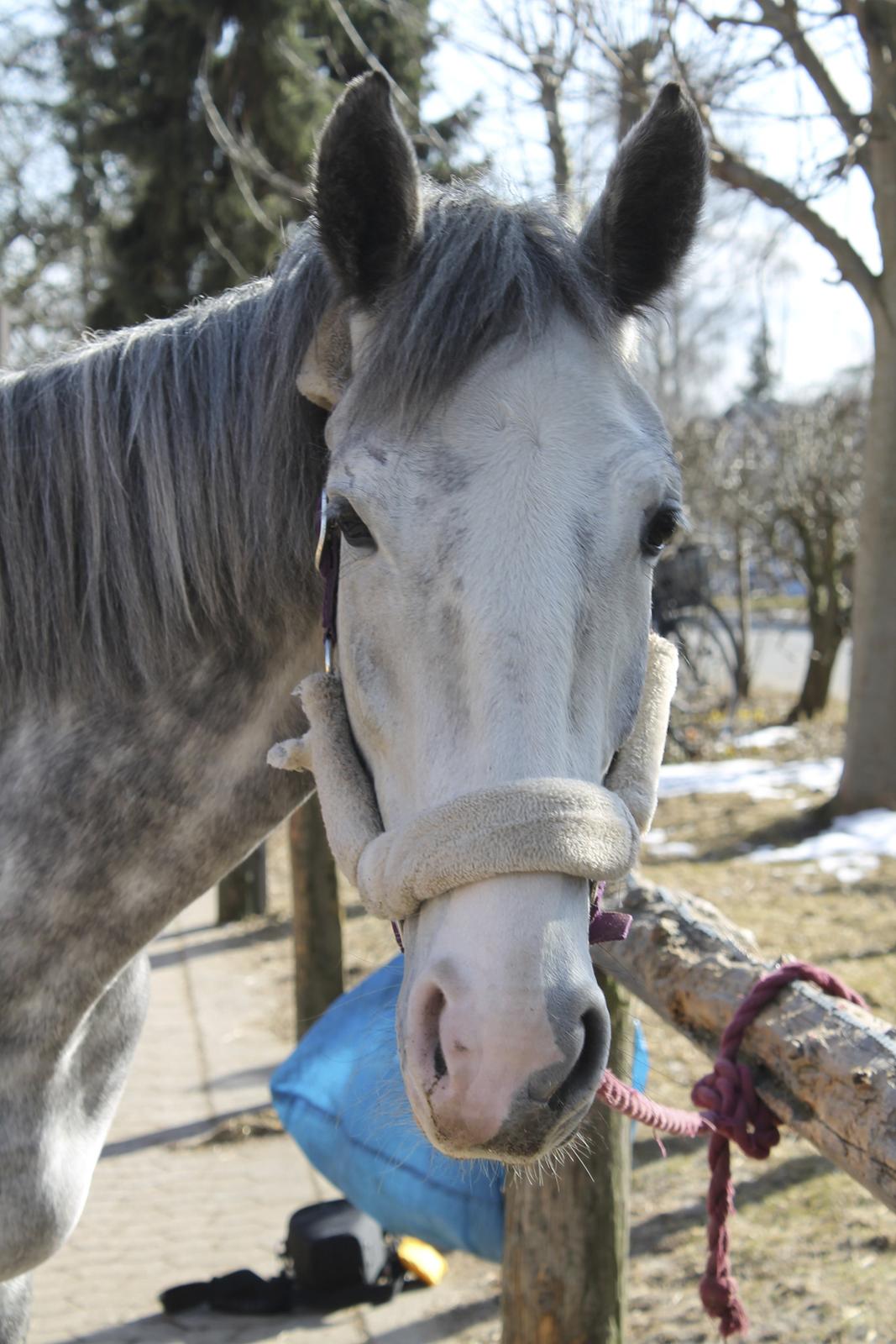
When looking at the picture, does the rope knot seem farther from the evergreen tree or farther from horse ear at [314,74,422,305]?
the evergreen tree

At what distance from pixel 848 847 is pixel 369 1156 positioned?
184 inches

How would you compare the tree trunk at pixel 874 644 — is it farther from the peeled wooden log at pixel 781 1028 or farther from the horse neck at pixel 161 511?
the horse neck at pixel 161 511

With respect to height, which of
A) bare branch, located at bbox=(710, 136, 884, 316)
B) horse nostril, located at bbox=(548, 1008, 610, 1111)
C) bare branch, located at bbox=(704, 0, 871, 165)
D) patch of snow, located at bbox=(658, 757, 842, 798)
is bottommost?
patch of snow, located at bbox=(658, 757, 842, 798)

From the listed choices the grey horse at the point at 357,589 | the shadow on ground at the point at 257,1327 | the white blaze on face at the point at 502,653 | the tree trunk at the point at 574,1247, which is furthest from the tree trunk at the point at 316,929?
the white blaze on face at the point at 502,653

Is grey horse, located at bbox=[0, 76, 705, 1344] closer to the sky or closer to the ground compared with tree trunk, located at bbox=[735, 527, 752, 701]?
closer to the sky

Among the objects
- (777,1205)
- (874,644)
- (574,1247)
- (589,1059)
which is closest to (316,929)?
(777,1205)

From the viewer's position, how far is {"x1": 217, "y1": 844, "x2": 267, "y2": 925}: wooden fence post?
6.94 metres

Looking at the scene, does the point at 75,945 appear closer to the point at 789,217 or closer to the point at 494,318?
the point at 494,318

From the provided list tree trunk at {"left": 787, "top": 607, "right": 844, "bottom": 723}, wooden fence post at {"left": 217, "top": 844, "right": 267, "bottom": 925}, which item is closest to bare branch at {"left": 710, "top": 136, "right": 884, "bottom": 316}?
wooden fence post at {"left": 217, "top": 844, "right": 267, "bottom": 925}

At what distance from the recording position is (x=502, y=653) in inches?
49.2

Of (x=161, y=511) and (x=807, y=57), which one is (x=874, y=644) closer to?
(x=807, y=57)

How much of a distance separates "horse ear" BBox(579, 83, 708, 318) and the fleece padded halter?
2.09 feet

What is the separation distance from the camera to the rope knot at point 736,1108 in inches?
79.6

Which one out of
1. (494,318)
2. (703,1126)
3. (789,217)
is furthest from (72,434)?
(789,217)
